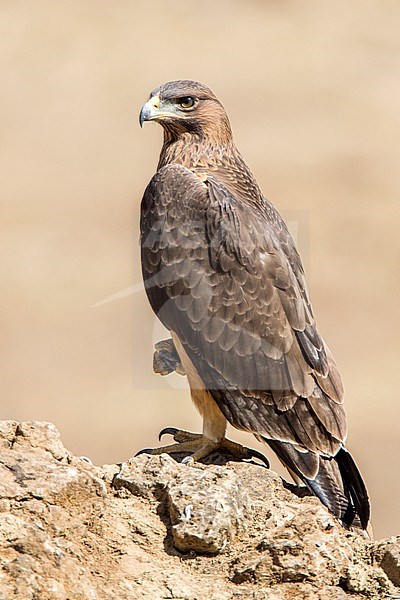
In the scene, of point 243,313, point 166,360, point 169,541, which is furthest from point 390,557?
point 166,360

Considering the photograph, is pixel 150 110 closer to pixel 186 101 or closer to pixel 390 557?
pixel 186 101

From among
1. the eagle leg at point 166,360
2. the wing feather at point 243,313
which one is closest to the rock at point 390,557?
the wing feather at point 243,313

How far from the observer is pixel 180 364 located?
672cm

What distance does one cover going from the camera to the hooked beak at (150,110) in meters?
6.77

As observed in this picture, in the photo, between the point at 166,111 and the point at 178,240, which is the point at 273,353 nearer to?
the point at 178,240

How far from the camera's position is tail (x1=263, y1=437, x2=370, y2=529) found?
19.1 ft

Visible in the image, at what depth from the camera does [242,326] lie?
6324 mm

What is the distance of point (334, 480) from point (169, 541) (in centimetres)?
170

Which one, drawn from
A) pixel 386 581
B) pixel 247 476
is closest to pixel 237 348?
pixel 247 476

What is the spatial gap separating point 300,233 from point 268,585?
4.06 m

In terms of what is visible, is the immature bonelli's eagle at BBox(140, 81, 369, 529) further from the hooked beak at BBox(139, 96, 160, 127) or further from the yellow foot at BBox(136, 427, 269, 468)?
the hooked beak at BBox(139, 96, 160, 127)

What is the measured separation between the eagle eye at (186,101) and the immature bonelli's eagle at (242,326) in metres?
0.53

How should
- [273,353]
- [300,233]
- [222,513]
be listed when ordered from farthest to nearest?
[300,233] → [273,353] → [222,513]

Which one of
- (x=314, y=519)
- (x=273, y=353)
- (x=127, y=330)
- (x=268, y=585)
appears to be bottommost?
(x=268, y=585)
